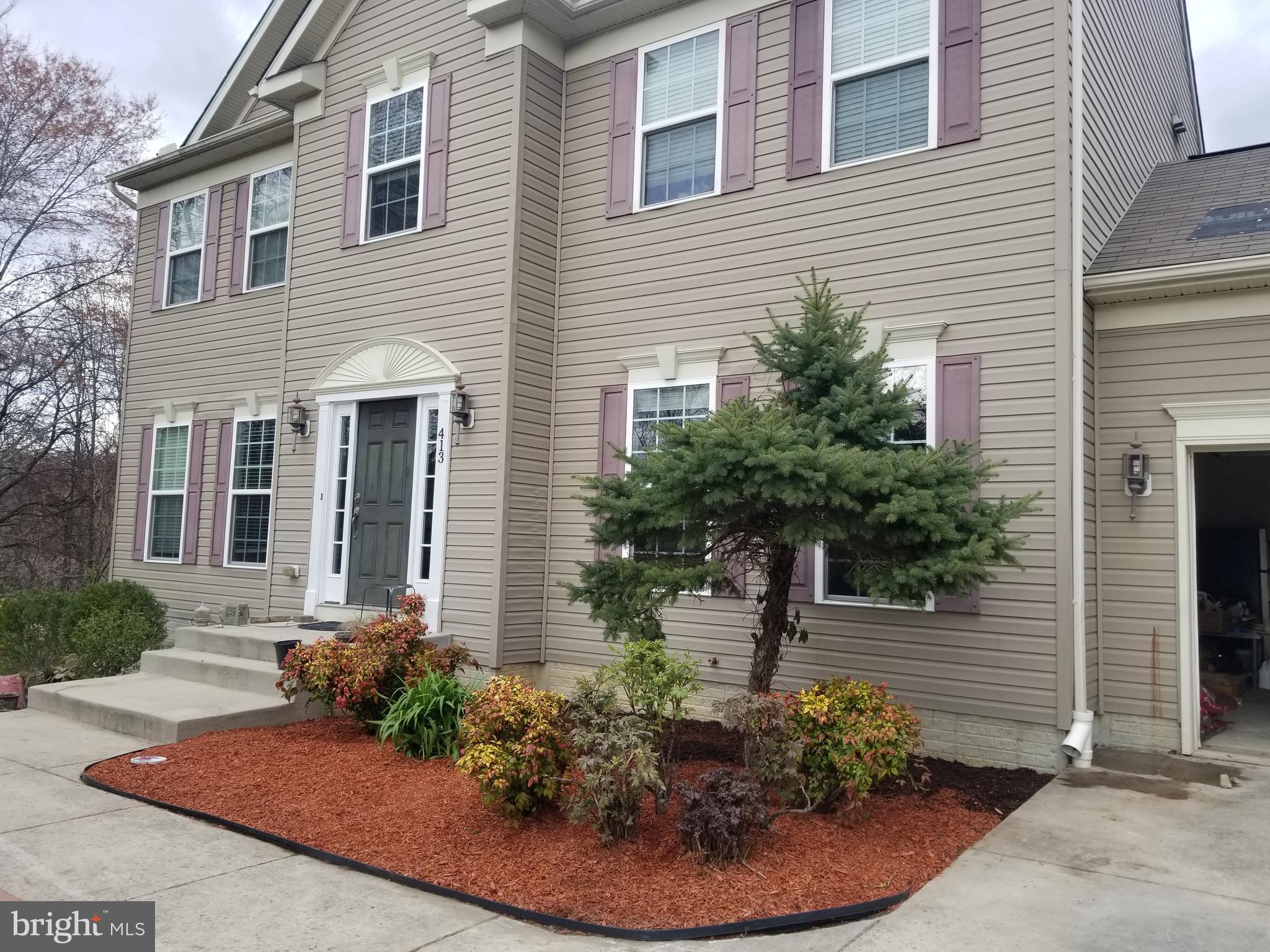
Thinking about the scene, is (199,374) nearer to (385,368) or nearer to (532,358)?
(385,368)

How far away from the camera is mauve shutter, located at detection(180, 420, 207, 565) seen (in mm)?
11562

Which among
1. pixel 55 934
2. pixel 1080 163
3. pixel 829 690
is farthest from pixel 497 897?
pixel 1080 163

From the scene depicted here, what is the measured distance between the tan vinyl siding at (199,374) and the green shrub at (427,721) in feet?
16.6

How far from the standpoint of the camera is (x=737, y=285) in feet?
25.1

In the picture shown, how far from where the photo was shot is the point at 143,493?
12.4m

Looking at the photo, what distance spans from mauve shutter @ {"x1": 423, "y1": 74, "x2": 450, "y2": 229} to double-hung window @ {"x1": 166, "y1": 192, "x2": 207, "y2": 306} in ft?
15.2

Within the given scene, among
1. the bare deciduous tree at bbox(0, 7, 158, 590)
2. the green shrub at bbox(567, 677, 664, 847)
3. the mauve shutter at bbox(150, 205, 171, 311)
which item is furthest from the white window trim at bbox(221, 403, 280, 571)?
the bare deciduous tree at bbox(0, 7, 158, 590)

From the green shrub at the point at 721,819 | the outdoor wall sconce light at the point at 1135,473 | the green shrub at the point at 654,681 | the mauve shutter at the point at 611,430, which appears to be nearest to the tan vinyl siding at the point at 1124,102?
the outdoor wall sconce light at the point at 1135,473

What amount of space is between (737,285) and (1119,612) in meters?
3.79

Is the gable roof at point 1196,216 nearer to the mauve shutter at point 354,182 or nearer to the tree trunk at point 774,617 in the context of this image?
the tree trunk at point 774,617

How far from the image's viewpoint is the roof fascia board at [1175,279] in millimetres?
6125

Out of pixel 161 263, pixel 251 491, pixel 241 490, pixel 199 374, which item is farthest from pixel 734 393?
pixel 161 263

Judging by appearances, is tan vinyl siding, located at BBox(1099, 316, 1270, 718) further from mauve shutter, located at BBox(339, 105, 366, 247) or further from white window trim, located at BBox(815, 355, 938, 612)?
mauve shutter, located at BBox(339, 105, 366, 247)

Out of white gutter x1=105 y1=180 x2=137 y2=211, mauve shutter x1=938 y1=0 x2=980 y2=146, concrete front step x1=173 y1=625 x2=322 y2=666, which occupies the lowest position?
concrete front step x1=173 y1=625 x2=322 y2=666
